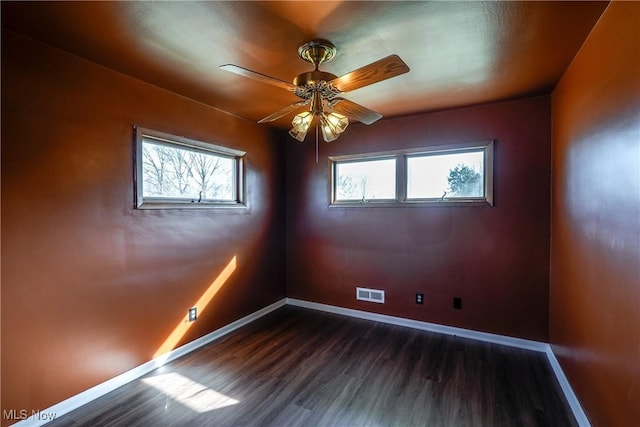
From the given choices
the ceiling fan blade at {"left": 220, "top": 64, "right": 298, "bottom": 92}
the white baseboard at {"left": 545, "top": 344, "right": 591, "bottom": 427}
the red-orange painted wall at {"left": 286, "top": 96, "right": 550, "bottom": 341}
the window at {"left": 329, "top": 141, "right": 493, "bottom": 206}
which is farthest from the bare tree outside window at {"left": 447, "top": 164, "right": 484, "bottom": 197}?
the ceiling fan blade at {"left": 220, "top": 64, "right": 298, "bottom": 92}

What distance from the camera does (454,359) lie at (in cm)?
262

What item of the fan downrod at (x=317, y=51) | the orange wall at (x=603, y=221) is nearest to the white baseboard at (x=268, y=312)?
the orange wall at (x=603, y=221)

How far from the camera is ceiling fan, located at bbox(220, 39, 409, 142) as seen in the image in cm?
156

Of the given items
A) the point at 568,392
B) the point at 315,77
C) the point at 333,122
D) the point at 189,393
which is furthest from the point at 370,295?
the point at 315,77

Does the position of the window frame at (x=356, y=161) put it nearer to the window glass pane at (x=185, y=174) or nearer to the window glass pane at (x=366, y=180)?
the window glass pane at (x=366, y=180)

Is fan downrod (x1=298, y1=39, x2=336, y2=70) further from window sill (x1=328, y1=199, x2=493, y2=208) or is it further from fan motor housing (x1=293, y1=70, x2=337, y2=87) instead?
window sill (x1=328, y1=199, x2=493, y2=208)

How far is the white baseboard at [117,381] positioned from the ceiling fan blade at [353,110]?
257 cm

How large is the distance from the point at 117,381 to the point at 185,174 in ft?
5.94

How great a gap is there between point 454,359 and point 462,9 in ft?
8.82

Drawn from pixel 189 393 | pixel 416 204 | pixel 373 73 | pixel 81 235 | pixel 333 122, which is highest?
pixel 373 73

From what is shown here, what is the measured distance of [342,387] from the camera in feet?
7.30

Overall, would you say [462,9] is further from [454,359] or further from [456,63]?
[454,359]

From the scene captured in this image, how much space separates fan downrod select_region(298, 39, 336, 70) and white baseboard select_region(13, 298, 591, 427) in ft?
8.96

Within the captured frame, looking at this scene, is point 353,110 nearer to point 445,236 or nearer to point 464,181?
point 464,181
